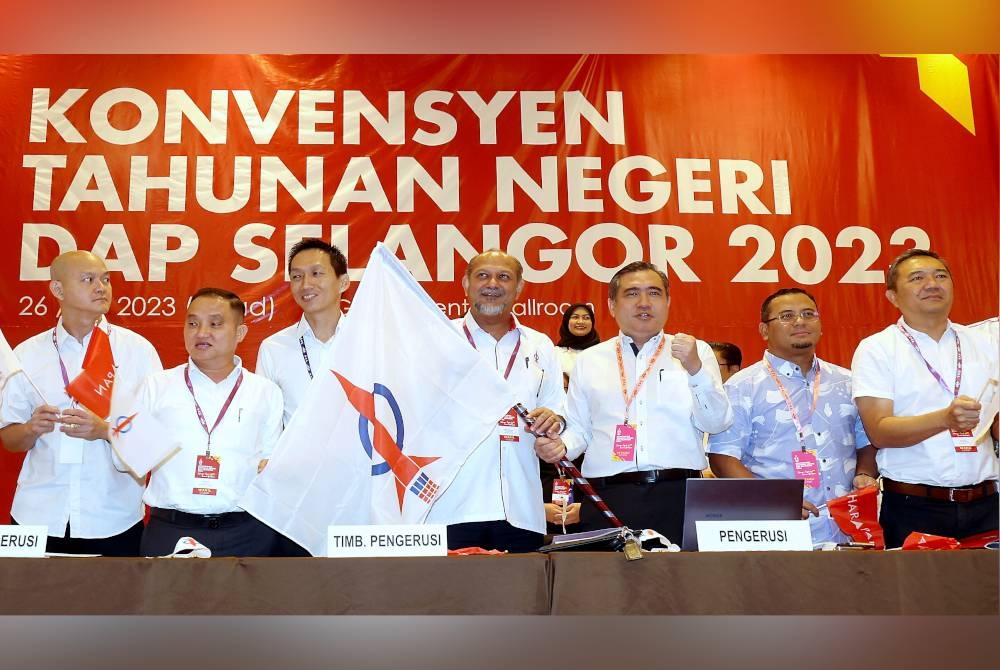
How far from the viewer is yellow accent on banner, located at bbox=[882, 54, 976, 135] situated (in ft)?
19.5

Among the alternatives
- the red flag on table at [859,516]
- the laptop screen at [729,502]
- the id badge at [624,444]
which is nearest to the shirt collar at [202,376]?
the id badge at [624,444]

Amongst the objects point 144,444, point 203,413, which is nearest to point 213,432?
point 203,413

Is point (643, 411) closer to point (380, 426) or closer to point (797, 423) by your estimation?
point (797, 423)

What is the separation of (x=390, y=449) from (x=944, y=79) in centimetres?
495

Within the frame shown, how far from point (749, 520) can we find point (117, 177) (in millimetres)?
4686

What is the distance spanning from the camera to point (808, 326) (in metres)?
3.79

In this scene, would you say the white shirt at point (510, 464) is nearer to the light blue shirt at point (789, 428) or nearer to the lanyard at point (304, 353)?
the lanyard at point (304, 353)

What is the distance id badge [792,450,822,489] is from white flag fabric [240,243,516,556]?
1.29 metres

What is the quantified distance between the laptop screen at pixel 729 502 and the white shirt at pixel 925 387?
1079mm

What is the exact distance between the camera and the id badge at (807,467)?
137 inches

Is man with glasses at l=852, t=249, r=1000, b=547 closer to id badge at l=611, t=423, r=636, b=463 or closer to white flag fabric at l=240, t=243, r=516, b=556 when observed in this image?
id badge at l=611, t=423, r=636, b=463

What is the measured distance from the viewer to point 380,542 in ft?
7.62

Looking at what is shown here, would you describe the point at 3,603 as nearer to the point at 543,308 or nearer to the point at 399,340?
the point at 399,340

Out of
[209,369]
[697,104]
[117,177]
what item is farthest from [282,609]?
[697,104]
